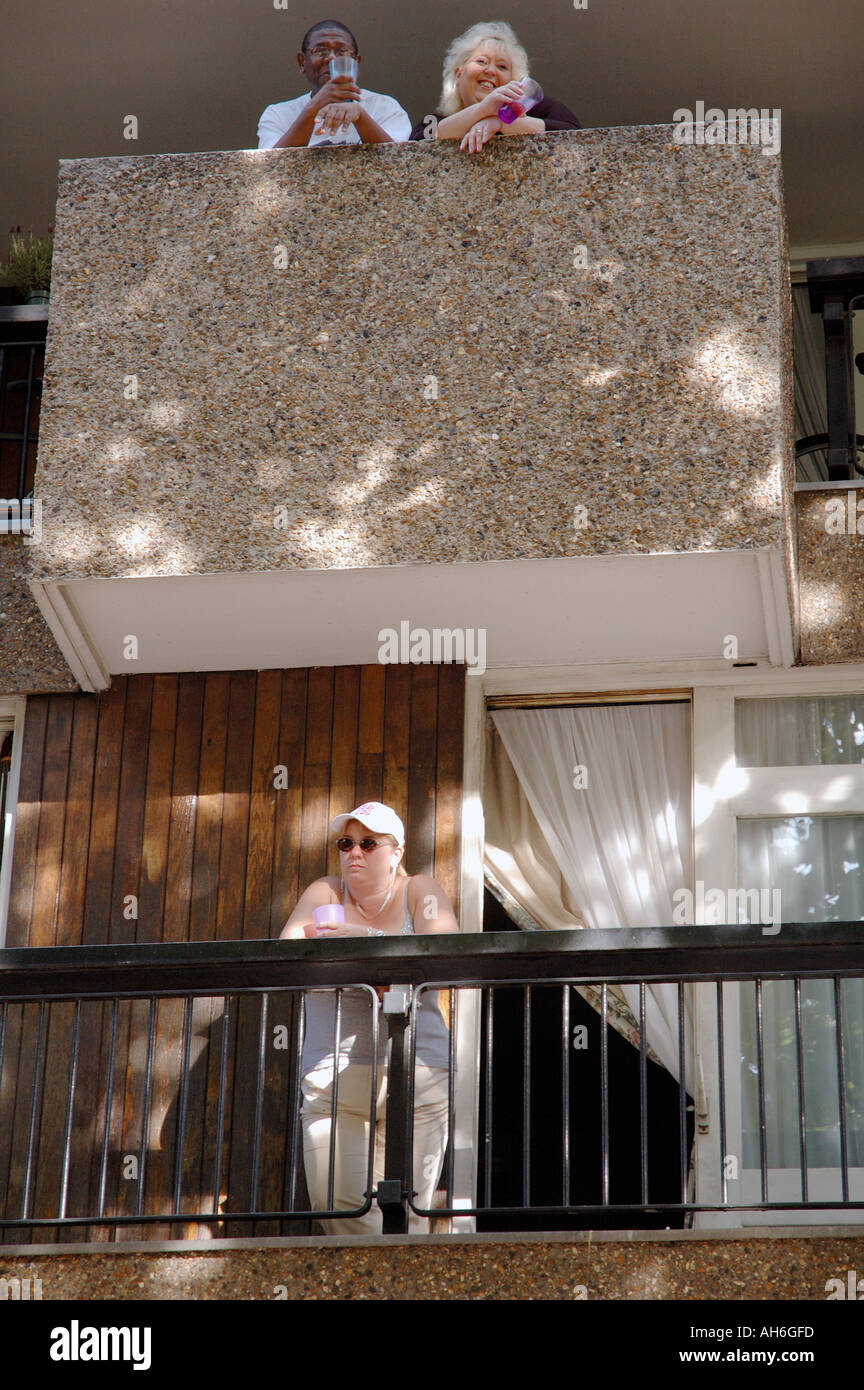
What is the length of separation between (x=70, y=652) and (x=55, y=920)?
3.60 feet

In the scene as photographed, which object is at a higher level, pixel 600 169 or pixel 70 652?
pixel 600 169

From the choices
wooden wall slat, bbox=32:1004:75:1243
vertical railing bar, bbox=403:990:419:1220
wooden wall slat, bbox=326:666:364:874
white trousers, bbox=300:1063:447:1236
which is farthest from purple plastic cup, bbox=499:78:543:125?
wooden wall slat, bbox=32:1004:75:1243

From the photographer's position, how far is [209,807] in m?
6.91

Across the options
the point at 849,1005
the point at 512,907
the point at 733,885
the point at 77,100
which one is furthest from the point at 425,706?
the point at 77,100

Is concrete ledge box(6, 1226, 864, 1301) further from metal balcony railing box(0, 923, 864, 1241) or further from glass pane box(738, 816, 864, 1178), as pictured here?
glass pane box(738, 816, 864, 1178)

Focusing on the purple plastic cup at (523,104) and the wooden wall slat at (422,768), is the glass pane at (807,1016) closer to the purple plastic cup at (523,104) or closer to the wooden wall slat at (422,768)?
the wooden wall slat at (422,768)

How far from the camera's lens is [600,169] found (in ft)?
20.9

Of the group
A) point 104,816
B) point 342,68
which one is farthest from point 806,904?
point 342,68

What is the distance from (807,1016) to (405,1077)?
7.27 ft

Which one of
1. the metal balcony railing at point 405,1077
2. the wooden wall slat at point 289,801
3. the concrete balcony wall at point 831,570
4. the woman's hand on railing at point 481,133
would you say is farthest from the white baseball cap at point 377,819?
the woman's hand on railing at point 481,133

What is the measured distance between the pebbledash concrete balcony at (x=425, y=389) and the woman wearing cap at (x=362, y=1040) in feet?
3.70

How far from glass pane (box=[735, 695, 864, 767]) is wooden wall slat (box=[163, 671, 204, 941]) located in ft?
7.46

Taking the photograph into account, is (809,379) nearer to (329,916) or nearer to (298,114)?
(298,114)
